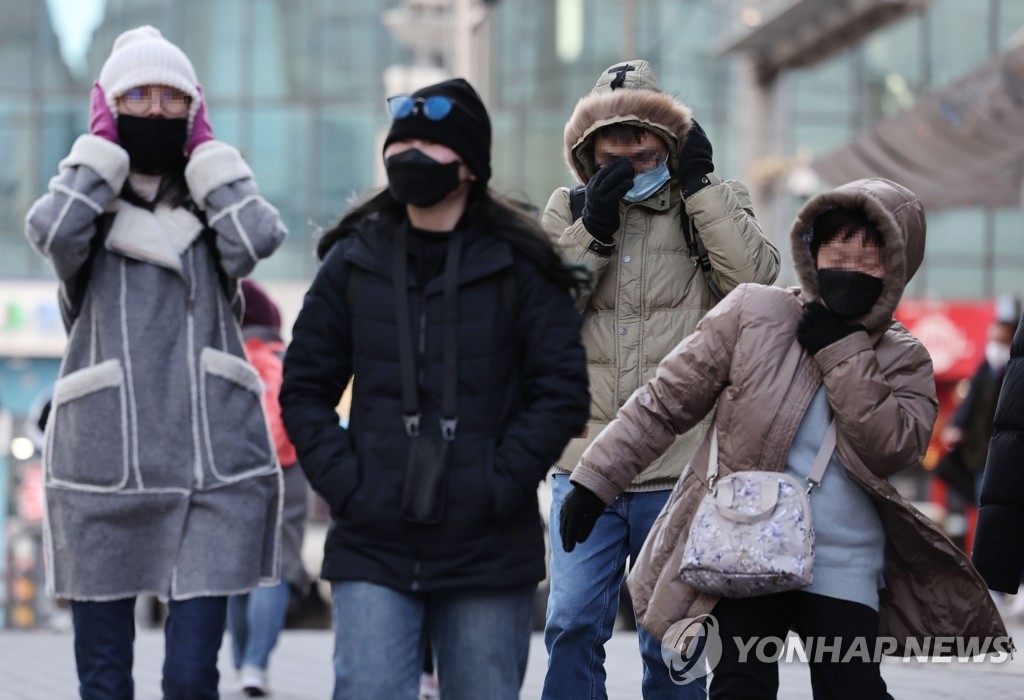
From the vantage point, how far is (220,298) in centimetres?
560

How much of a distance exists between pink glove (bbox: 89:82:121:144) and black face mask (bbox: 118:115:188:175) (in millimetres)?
27

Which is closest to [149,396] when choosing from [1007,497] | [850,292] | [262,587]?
[850,292]

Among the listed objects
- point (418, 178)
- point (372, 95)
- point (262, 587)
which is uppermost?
point (372, 95)

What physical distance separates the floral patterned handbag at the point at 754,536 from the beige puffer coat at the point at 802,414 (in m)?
0.07

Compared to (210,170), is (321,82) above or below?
above

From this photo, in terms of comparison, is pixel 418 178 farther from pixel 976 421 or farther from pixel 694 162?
pixel 976 421

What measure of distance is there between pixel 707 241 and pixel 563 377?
1446 mm

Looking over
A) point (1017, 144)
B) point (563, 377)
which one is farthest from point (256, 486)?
point (1017, 144)

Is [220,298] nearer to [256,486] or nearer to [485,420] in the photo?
[256,486]

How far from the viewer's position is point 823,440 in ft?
15.8

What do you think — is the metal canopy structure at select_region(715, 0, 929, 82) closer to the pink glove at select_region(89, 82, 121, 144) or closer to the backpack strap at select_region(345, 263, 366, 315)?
the pink glove at select_region(89, 82, 121, 144)

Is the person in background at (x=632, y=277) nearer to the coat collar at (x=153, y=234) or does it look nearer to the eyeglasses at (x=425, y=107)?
the coat collar at (x=153, y=234)

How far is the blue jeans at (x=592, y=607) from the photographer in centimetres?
564

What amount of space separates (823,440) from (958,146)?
8539 millimetres
